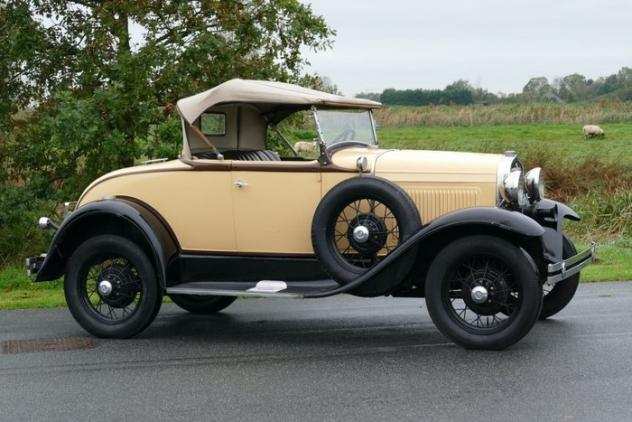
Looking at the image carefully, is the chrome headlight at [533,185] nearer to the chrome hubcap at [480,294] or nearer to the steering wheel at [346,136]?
the chrome hubcap at [480,294]

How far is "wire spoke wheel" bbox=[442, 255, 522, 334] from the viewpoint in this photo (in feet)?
23.1

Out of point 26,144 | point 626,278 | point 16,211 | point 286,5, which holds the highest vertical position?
point 286,5

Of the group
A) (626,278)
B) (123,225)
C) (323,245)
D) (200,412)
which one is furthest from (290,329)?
(626,278)

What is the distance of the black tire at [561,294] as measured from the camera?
27.5 feet

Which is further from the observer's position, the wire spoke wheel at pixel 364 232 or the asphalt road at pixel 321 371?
the wire spoke wheel at pixel 364 232

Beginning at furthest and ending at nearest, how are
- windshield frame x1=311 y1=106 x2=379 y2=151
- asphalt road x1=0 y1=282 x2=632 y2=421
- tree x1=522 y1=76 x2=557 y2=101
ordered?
tree x1=522 y1=76 x2=557 y2=101
windshield frame x1=311 y1=106 x2=379 y2=151
asphalt road x1=0 y1=282 x2=632 y2=421

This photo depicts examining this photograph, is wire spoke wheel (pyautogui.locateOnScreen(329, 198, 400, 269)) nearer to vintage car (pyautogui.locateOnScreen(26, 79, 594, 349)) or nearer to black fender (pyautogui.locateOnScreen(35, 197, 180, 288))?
vintage car (pyautogui.locateOnScreen(26, 79, 594, 349))

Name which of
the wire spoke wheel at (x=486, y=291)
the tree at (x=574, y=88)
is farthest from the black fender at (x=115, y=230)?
the tree at (x=574, y=88)

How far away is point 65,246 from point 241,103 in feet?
6.63

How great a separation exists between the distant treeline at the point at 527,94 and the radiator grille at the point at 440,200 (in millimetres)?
31799

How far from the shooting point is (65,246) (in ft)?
27.6

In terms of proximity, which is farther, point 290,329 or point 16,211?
point 16,211

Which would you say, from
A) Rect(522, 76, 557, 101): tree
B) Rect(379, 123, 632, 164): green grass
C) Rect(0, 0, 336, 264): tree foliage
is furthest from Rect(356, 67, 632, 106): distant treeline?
Rect(0, 0, 336, 264): tree foliage

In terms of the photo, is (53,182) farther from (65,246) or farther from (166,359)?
(166,359)
